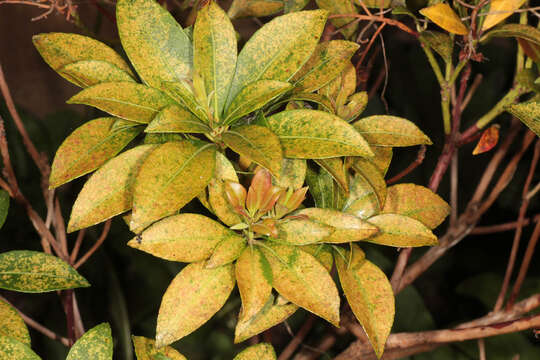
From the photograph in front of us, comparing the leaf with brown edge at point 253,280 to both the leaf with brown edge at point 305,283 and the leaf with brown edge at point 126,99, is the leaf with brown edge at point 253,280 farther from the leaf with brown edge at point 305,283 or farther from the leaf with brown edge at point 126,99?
the leaf with brown edge at point 126,99

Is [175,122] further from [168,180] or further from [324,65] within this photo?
[324,65]

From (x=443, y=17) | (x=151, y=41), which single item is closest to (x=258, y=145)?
(x=151, y=41)

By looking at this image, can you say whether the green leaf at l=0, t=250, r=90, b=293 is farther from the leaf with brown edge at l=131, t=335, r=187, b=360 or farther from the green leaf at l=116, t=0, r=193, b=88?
the green leaf at l=116, t=0, r=193, b=88

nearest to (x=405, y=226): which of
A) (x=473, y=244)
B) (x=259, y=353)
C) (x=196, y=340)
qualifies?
(x=259, y=353)

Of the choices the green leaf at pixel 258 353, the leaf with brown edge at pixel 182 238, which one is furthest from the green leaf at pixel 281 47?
the green leaf at pixel 258 353

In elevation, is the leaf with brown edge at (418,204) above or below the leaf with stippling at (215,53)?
below

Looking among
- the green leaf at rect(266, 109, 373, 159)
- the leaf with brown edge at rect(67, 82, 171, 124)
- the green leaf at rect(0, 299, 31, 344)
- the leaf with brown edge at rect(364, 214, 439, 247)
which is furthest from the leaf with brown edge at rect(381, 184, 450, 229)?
the green leaf at rect(0, 299, 31, 344)

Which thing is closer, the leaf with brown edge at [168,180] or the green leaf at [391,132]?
the leaf with brown edge at [168,180]
